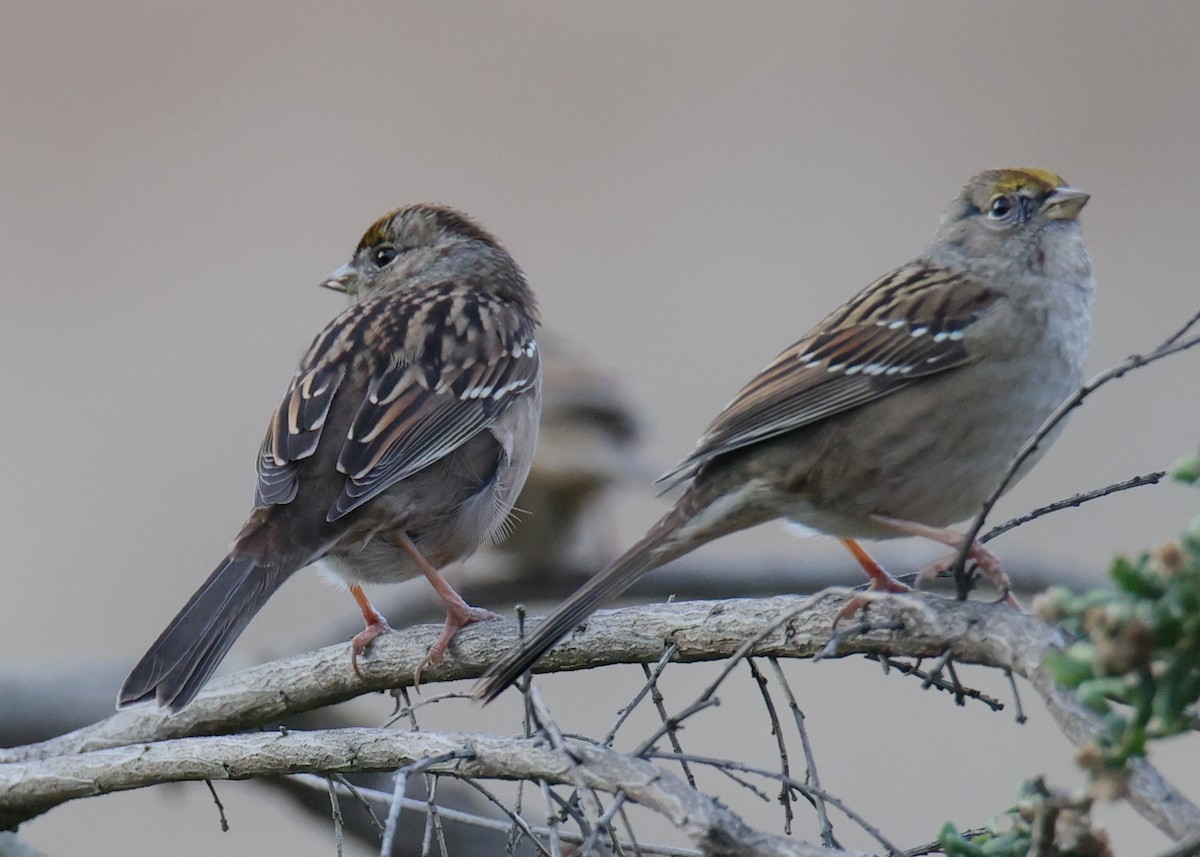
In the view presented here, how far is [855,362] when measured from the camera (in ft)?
12.5

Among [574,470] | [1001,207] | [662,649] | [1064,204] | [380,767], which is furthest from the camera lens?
[574,470]

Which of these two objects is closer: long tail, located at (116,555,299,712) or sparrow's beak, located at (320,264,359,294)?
long tail, located at (116,555,299,712)

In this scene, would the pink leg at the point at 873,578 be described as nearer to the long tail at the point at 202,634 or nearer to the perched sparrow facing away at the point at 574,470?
the long tail at the point at 202,634

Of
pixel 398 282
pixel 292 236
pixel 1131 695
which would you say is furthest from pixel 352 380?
pixel 292 236

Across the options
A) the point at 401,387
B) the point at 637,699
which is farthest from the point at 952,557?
the point at 401,387

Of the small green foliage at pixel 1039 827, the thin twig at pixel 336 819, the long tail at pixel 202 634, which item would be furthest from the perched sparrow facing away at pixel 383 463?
the small green foliage at pixel 1039 827

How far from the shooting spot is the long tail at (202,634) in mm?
3270

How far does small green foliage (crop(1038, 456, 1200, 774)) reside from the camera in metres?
1.53

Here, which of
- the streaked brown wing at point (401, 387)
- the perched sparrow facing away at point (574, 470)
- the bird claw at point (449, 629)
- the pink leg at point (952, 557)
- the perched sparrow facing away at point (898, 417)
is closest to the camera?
the pink leg at point (952, 557)

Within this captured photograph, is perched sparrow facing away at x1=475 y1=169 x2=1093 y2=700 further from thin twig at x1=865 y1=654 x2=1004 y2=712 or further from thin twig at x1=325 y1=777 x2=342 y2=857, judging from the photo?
thin twig at x1=325 y1=777 x2=342 y2=857

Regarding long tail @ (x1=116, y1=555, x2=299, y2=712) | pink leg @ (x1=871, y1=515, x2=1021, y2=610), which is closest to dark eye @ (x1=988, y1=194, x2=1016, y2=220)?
pink leg @ (x1=871, y1=515, x2=1021, y2=610)

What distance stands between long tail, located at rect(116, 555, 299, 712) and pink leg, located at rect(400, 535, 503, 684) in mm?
381

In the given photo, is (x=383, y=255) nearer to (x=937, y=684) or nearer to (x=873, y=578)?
(x=873, y=578)

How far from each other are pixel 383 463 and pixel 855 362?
47.6 inches
